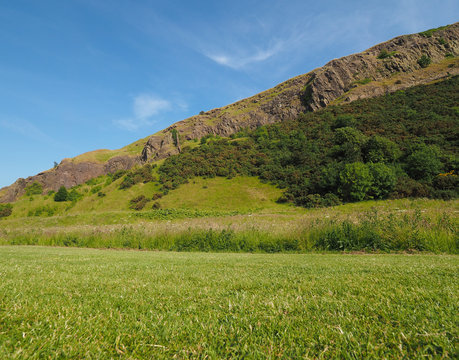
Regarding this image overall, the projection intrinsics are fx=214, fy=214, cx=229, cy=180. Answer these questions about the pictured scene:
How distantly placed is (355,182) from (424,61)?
271ft

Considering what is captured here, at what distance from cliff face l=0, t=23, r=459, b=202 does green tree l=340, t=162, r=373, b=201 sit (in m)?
54.1

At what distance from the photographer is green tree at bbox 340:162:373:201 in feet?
122

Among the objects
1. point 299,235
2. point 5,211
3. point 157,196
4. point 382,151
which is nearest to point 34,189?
point 5,211

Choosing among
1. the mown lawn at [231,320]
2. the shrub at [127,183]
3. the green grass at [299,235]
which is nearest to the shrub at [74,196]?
the shrub at [127,183]

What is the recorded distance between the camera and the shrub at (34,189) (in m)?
96.2

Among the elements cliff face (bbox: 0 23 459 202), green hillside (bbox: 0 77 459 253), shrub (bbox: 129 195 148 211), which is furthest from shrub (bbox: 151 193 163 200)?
cliff face (bbox: 0 23 459 202)

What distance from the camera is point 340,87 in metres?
91.0

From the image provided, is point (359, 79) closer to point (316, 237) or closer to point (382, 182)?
point (382, 182)

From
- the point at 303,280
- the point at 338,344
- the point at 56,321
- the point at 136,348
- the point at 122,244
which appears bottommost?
the point at 122,244

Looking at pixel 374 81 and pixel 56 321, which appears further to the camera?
pixel 374 81

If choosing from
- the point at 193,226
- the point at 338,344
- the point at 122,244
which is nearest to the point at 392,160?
the point at 193,226

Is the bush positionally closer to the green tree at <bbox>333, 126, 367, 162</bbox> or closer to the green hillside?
the green hillside

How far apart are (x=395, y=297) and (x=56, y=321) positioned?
13.4 ft

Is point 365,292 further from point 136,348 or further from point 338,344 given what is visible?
point 136,348
